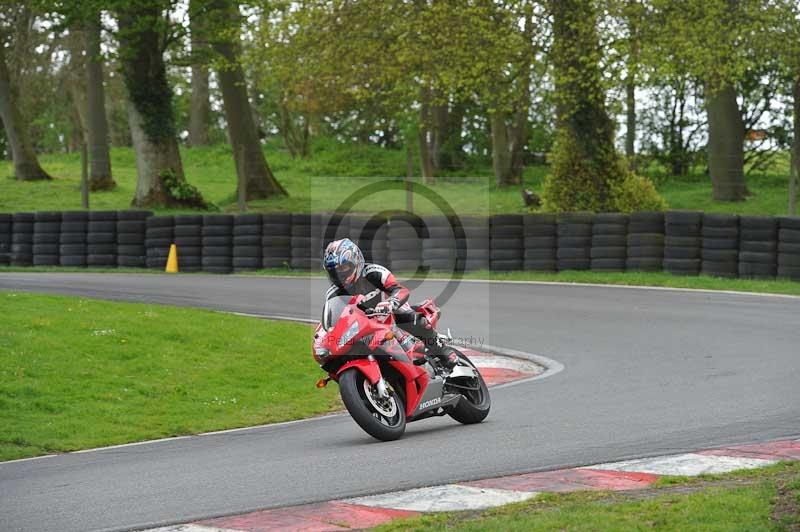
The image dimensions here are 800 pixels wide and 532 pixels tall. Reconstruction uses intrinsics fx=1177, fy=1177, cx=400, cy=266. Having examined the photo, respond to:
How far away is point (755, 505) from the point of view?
6027 mm

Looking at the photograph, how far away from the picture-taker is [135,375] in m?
12.3

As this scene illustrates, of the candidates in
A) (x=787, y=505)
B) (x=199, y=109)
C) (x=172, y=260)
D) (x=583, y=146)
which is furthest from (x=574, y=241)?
(x=199, y=109)

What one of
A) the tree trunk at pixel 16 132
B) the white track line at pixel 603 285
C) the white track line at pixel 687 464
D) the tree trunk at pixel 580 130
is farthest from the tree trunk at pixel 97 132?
the white track line at pixel 687 464

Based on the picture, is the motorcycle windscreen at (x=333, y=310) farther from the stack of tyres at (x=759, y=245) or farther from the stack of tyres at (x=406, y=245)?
the stack of tyres at (x=406, y=245)

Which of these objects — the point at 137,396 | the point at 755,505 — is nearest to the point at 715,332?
the point at 137,396

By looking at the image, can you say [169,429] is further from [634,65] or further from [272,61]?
[272,61]

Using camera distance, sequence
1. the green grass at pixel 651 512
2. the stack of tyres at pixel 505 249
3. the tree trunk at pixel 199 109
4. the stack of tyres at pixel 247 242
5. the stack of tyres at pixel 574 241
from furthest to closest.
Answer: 1. the tree trunk at pixel 199 109
2. the stack of tyres at pixel 247 242
3. the stack of tyres at pixel 505 249
4. the stack of tyres at pixel 574 241
5. the green grass at pixel 651 512

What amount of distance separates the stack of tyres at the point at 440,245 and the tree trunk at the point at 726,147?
10.7 meters

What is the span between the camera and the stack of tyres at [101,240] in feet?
86.2

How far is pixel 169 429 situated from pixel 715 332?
8187mm

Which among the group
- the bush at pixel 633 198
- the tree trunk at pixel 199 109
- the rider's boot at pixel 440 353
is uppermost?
the tree trunk at pixel 199 109

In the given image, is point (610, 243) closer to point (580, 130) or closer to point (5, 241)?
point (580, 130)

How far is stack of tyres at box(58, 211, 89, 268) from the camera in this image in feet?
86.5

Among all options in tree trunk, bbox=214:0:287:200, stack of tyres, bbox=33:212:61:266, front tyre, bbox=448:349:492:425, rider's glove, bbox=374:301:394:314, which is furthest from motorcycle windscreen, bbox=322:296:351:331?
tree trunk, bbox=214:0:287:200
